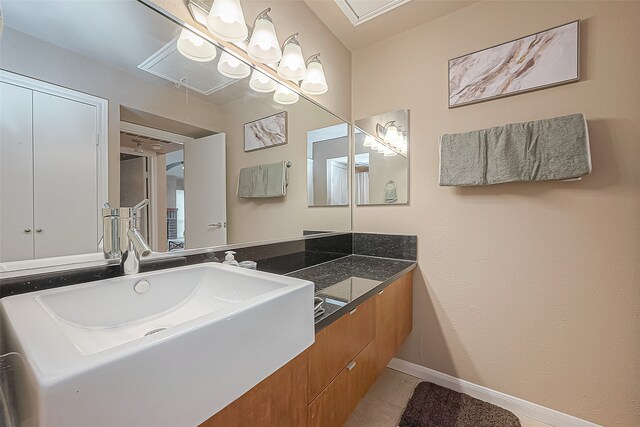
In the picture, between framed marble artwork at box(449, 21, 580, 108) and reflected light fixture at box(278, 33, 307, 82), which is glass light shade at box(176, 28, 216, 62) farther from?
framed marble artwork at box(449, 21, 580, 108)

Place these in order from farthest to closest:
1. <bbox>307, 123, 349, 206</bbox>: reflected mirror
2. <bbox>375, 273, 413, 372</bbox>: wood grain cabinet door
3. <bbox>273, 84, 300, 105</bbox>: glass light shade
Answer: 1. <bbox>307, 123, 349, 206</bbox>: reflected mirror
2. <bbox>273, 84, 300, 105</bbox>: glass light shade
3. <bbox>375, 273, 413, 372</bbox>: wood grain cabinet door

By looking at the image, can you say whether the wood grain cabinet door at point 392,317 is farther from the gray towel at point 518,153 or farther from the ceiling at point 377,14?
the ceiling at point 377,14

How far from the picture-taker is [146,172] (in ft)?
3.09

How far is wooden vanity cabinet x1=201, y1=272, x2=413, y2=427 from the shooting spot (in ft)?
2.08

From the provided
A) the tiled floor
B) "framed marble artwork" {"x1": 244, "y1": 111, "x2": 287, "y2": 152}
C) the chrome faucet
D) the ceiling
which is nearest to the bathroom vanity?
the tiled floor

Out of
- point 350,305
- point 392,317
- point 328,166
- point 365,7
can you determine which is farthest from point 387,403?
point 365,7

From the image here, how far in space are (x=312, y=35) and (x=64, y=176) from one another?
1441 millimetres

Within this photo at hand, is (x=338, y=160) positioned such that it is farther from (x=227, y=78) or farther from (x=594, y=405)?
(x=594, y=405)

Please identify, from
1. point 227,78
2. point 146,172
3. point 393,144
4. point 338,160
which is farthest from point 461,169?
point 146,172

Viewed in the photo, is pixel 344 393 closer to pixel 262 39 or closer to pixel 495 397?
pixel 495 397

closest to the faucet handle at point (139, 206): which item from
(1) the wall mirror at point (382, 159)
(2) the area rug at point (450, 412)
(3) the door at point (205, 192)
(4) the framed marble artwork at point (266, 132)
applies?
(3) the door at point (205, 192)

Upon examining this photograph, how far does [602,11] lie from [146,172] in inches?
82.2

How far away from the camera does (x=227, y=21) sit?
1024 mm

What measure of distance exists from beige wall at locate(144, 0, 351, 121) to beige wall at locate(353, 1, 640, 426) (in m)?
0.29
